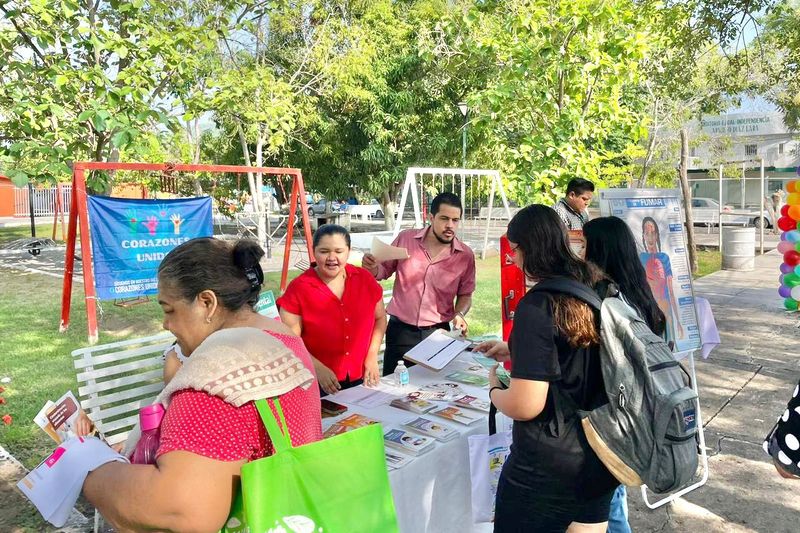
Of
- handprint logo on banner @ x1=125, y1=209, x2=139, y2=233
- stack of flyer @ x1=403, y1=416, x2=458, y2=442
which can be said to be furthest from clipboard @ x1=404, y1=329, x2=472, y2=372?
handprint logo on banner @ x1=125, y1=209, x2=139, y2=233

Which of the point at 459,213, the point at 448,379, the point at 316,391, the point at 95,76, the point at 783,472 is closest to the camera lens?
the point at 316,391

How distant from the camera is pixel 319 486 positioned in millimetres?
1286

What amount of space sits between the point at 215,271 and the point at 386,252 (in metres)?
2.39

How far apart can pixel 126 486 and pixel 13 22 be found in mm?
6947

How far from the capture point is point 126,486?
1.21 m

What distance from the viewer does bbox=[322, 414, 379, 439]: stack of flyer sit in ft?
7.78

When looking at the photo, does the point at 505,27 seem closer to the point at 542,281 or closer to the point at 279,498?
the point at 542,281

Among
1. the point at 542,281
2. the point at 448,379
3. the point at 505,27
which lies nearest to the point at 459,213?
A: the point at 448,379

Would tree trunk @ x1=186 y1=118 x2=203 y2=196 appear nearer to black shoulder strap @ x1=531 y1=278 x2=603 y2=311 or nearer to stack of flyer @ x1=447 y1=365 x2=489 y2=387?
stack of flyer @ x1=447 y1=365 x2=489 y2=387

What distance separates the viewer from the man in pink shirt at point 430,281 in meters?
3.78

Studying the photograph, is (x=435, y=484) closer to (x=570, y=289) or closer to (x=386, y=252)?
(x=570, y=289)

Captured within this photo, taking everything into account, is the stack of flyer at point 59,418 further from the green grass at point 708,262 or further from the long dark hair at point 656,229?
the green grass at point 708,262

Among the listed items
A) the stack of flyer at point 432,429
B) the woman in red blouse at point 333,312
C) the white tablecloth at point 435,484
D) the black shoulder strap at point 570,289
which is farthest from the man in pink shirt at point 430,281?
the black shoulder strap at point 570,289

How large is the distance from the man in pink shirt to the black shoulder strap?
1.96 metres
